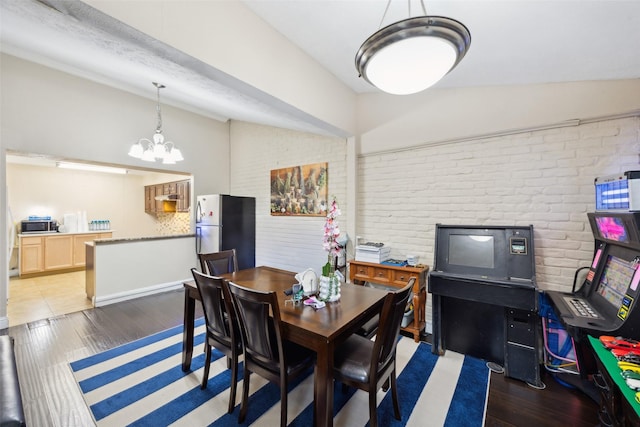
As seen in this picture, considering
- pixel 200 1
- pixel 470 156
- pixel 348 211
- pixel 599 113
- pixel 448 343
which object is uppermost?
pixel 200 1

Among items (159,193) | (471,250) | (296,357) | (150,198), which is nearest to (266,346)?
(296,357)

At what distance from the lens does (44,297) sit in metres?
4.26

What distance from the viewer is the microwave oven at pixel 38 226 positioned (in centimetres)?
543

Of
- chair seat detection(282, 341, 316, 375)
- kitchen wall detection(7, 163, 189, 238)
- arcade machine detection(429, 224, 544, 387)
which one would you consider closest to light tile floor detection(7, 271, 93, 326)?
kitchen wall detection(7, 163, 189, 238)

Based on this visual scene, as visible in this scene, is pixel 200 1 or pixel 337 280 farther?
pixel 337 280

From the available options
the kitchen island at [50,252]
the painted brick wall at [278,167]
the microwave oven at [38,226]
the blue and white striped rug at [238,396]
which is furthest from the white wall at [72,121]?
the microwave oven at [38,226]

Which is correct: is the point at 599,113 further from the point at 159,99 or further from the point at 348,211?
the point at 159,99

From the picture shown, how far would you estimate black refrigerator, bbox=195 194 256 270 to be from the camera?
468cm

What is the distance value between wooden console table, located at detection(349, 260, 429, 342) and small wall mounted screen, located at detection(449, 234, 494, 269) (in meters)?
0.40

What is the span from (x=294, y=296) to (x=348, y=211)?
1925 millimetres

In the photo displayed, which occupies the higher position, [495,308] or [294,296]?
[294,296]

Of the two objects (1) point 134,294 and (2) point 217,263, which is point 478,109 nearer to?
(2) point 217,263

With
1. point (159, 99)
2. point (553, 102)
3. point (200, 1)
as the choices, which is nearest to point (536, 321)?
point (553, 102)

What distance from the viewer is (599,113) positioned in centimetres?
220
